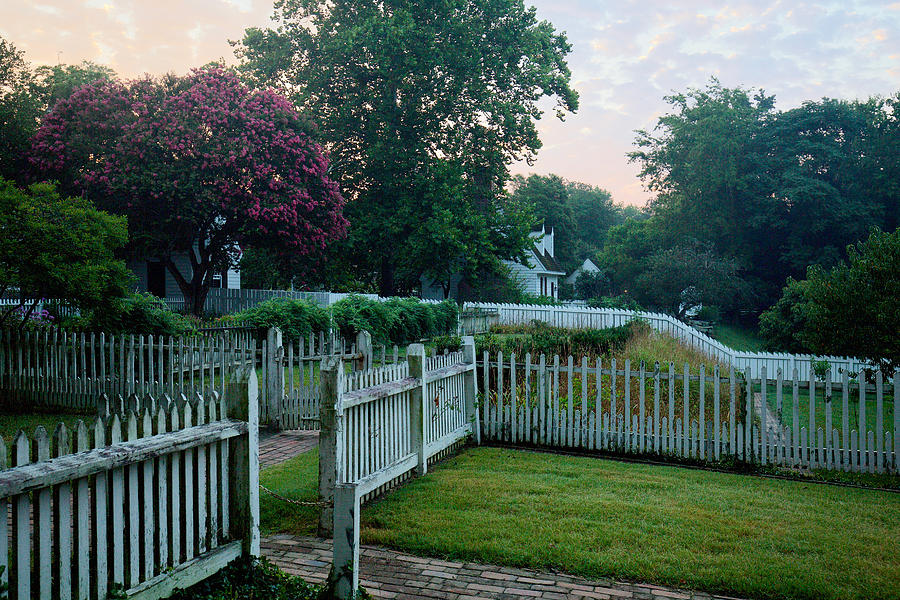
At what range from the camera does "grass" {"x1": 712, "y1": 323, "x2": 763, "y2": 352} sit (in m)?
40.9

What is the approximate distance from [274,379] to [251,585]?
678cm

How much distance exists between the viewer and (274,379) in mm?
10914

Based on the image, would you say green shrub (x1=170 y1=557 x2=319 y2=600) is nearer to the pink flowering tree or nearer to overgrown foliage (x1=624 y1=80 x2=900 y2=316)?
the pink flowering tree

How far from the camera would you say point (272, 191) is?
24516 millimetres

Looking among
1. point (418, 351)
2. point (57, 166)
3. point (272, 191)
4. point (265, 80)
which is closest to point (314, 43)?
point (265, 80)

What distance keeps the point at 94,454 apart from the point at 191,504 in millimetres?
841

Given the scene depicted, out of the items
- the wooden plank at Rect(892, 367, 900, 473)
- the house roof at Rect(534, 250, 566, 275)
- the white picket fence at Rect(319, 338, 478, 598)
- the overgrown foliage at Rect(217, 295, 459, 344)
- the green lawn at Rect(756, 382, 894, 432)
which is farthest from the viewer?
the house roof at Rect(534, 250, 566, 275)

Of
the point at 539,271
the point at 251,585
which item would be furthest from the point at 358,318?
the point at 539,271

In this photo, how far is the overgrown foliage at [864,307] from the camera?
11.3m

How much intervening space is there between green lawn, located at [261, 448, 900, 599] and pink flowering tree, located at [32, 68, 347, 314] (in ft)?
56.6

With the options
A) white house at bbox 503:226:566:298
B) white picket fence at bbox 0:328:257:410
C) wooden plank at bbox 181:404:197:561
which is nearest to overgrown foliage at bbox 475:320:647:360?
white picket fence at bbox 0:328:257:410

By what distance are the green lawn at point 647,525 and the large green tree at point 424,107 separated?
2350 cm

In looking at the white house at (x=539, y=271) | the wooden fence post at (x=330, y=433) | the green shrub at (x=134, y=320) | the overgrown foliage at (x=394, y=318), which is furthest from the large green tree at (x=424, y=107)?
the wooden fence post at (x=330, y=433)

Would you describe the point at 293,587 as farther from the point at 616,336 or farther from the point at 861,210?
the point at 861,210
